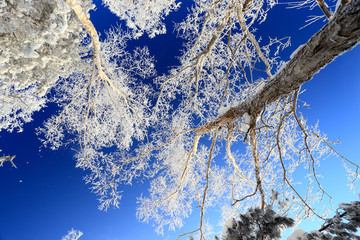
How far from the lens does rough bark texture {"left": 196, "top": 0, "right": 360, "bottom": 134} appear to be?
3.69 feet

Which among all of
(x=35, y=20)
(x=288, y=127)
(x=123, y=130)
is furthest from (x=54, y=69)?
(x=288, y=127)

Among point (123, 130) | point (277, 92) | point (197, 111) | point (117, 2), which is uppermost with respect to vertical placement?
point (117, 2)

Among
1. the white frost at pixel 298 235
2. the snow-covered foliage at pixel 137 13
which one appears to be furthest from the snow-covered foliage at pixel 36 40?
the white frost at pixel 298 235

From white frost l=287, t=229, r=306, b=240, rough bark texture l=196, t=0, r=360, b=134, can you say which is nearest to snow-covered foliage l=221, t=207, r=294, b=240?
white frost l=287, t=229, r=306, b=240

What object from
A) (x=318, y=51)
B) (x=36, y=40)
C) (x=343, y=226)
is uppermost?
(x=36, y=40)

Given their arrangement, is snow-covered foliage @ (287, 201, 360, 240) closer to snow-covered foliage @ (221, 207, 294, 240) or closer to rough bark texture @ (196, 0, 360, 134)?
snow-covered foliage @ (221, 207, 294, 240)

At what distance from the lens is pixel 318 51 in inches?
53.5

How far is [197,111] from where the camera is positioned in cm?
443

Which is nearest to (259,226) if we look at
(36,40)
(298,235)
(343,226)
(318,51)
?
(298,235)

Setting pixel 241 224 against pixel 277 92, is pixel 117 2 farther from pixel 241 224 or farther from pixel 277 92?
pixel 241 224

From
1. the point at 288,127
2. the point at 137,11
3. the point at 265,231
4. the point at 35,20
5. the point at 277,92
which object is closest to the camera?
A: the point at 265,231

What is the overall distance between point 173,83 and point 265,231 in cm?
372

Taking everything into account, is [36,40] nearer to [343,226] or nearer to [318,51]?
[318,51]

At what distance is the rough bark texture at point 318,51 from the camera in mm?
1126
